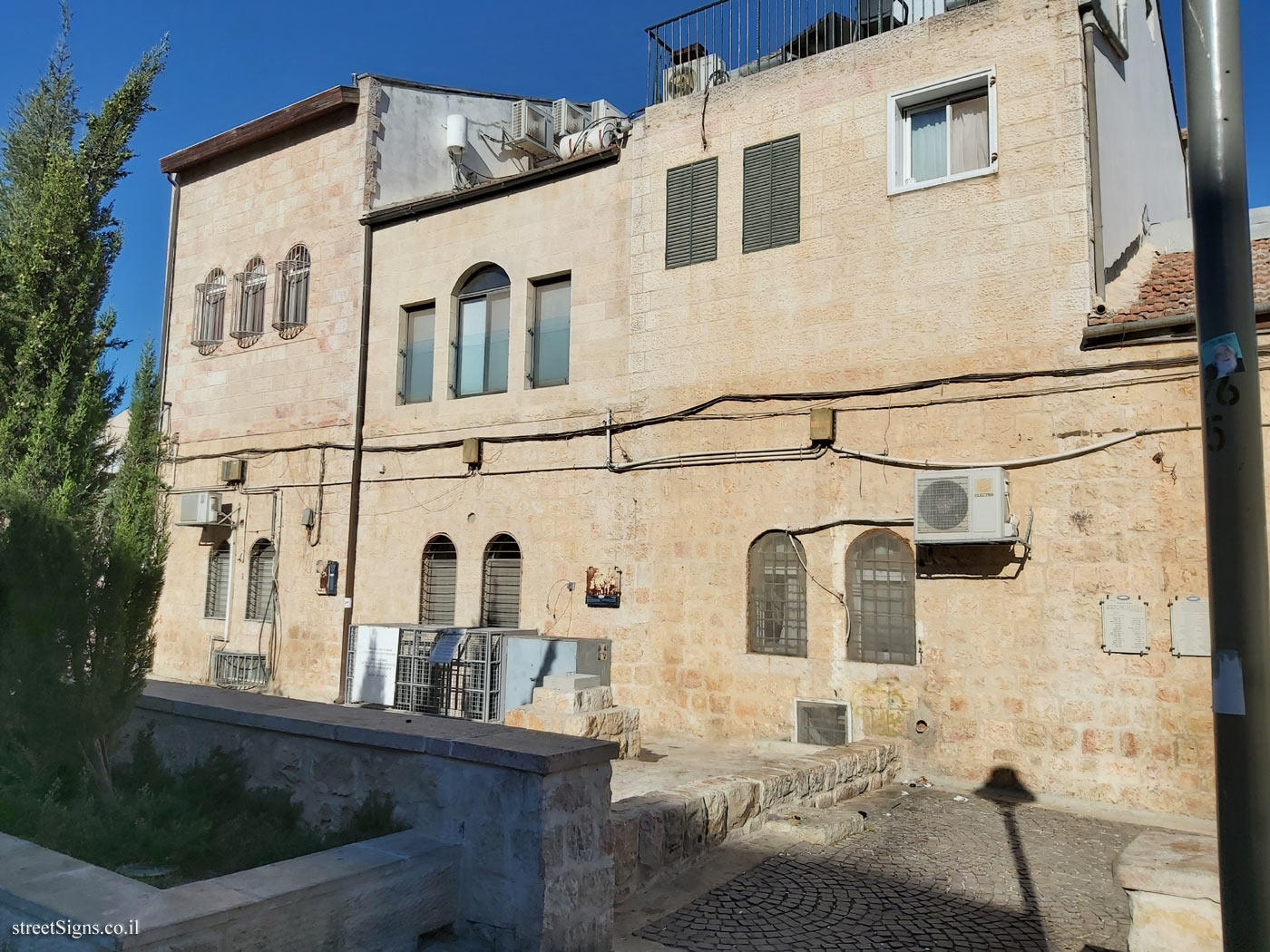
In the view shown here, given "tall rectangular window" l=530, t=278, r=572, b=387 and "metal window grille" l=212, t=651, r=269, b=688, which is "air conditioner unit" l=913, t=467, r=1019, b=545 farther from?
"metal window grille" l=212, t=651, r=269, b=688

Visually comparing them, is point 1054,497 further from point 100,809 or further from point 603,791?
point 100,809

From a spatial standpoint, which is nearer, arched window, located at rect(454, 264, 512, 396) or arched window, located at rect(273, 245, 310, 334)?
arched window, located at rect(454, 264, 512, 396)

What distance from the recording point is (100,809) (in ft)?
16.9

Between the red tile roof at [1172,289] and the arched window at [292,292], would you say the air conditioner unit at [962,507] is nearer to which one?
the red tile roof at [1172,289]

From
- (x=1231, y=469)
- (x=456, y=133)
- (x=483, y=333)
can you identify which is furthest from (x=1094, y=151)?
(x=456, y=133)

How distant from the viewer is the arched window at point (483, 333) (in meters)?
13.1

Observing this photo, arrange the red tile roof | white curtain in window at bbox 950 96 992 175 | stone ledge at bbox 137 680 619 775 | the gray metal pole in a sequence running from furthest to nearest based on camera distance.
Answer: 1. white curtain in window at bbox 950 96 992 175
2. the red tile roof
3. stone ledge at bbox 137 680 619 775
4. the gray metal pole

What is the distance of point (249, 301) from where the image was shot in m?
16.0

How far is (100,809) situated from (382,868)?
2.12 meters

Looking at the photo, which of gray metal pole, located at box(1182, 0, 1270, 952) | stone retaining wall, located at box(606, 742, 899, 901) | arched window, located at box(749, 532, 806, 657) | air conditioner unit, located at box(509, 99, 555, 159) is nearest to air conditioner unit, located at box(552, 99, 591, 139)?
air conditioner unit, located at box(509, 99, 555, 159)

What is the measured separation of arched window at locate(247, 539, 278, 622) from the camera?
15014 mm

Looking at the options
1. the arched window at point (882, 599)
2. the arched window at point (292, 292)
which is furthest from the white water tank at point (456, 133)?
the arched window at point (882, 599)

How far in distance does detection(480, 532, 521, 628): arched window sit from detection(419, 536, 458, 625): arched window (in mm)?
578

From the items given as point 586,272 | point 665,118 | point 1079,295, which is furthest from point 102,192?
point 1079,295
